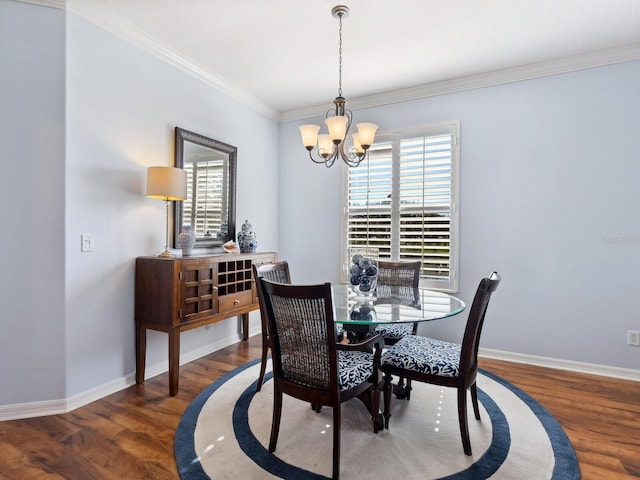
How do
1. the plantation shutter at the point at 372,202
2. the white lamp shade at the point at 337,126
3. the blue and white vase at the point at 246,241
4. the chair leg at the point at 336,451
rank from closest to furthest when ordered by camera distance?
1. the chair leg at the point at 336,451
2. the white lamp shade at the point at 337,126
3. the blue and white vase at the point at 246,241
4. the plantation shutter at the point at 372,202

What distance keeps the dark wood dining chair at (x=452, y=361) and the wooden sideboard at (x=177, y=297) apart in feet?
4.98

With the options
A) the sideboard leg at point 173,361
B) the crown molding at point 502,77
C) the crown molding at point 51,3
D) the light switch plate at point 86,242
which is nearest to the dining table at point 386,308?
the sideboard leg at point 173,361

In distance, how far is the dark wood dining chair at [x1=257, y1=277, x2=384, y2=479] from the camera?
1.72m

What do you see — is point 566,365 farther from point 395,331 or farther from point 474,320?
point 474,320

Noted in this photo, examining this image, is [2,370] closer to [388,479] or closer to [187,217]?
[187,217]

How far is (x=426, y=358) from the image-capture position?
6.88ft

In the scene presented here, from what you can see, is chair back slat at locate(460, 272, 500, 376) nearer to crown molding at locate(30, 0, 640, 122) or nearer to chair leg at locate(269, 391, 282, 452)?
chair leg at locate(269, 391, 282, 452)

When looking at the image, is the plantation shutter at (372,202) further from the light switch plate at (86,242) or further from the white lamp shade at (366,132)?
the light switch plate at (86,242)

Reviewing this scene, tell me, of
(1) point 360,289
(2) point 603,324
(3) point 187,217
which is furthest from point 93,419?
(2) point 603,324

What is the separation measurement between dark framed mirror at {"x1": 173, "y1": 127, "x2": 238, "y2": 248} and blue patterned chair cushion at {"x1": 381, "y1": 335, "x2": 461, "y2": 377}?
208cm

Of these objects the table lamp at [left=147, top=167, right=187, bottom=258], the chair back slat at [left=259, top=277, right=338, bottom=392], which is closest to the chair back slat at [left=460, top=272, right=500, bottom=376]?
the chair back slat at [left=259, top=277, right=338, bottom=392]

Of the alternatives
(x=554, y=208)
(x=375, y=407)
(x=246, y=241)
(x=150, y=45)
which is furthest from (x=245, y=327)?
(x=554, y=208)

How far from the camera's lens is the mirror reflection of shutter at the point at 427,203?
366cm

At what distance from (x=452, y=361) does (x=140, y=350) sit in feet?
7.56
